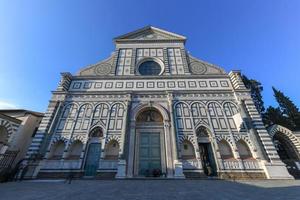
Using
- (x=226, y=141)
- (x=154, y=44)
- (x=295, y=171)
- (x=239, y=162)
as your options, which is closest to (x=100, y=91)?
(x=154, y=44)

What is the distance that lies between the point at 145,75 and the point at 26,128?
1193cm

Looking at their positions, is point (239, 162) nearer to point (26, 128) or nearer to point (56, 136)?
point (56, 136)

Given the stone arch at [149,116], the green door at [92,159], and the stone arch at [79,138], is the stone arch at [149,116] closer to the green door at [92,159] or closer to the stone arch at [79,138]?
the green door at [92,159]

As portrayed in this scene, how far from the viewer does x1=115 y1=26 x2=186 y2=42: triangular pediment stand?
18431 millimetres

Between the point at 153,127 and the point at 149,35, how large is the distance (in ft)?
39.5

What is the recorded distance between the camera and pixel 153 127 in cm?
1327

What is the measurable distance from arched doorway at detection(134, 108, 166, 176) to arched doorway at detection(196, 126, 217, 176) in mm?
2954

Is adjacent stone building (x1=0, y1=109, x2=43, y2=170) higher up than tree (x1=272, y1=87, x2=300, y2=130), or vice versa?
tree (x1=272, y1=87, x2=300, y2=130)

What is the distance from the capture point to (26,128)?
45.5 ft

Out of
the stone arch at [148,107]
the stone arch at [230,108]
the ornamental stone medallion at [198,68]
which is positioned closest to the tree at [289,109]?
the stone arch at [230,108]

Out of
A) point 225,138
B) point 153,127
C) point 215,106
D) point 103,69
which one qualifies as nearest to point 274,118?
point 215,106

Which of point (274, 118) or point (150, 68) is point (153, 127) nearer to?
point (150, 68)

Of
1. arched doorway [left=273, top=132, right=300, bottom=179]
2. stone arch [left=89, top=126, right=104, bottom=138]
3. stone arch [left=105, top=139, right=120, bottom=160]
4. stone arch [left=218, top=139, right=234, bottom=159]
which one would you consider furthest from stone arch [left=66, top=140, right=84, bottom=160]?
arched doorway [left=273, top=132, right=300, bottom=179]

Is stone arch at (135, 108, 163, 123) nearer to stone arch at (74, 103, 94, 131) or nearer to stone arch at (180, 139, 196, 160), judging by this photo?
stone arch at (180, 139, 196, 160)
